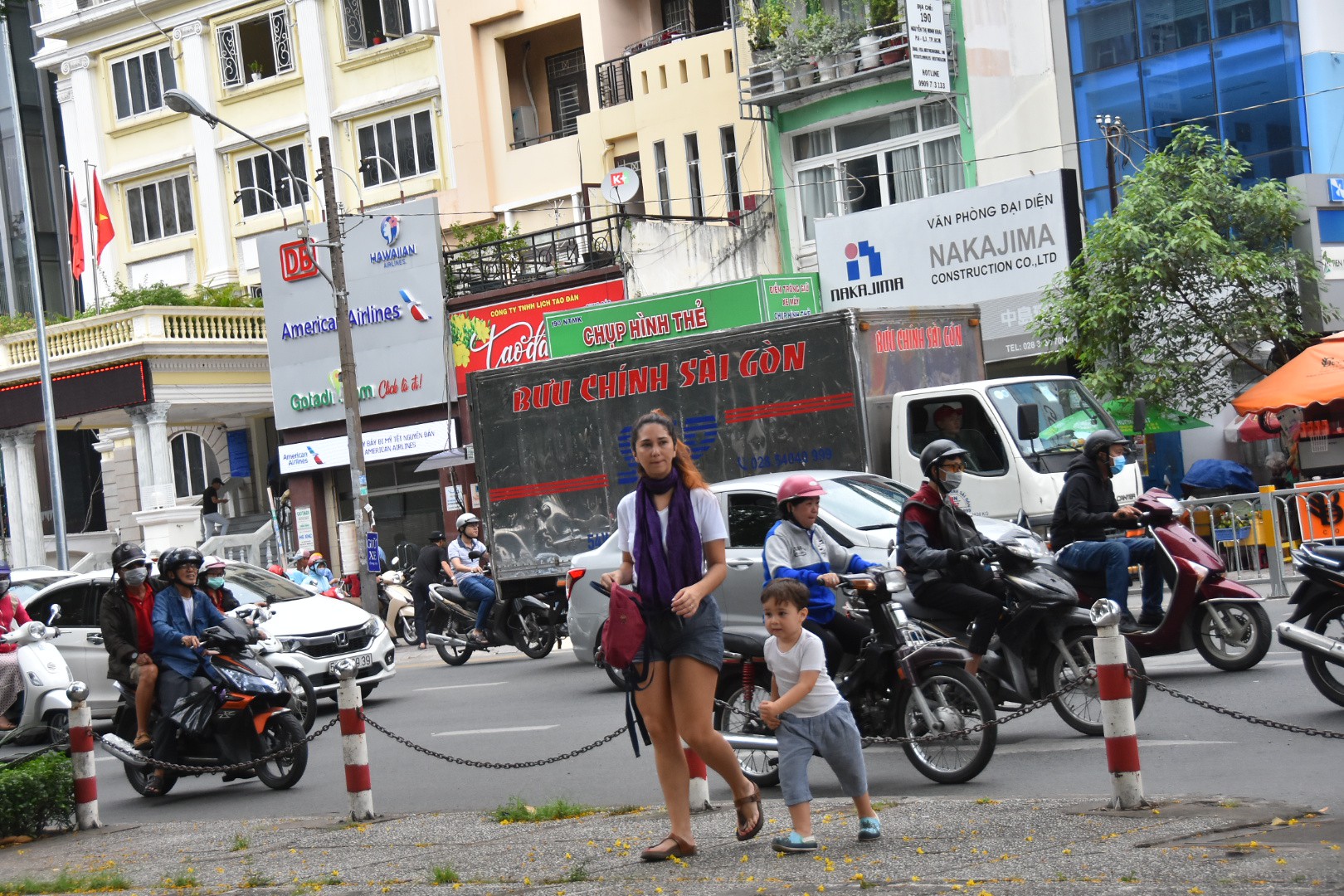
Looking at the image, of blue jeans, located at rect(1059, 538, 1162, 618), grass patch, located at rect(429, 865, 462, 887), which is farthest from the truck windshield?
grass patch, located at rect(429, 865, 462, 887)

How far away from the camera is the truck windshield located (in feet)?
54.0

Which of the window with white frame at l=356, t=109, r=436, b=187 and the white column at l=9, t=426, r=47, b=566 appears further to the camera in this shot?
the white column at l=9, t=426, r=47, b=566

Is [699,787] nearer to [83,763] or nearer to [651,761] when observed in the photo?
[651,761]

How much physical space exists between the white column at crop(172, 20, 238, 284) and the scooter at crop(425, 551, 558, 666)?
22.0 meters

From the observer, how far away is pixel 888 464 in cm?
1670

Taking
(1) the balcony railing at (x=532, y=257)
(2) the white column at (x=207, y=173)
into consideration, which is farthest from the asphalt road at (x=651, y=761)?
(2) the white column at (x=207, y=173)

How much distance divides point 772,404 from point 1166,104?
12530 mm

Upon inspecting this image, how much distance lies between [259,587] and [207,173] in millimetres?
26001

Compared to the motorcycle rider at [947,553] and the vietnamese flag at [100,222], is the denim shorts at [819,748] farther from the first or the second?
the vietnamese flag at [100,222]

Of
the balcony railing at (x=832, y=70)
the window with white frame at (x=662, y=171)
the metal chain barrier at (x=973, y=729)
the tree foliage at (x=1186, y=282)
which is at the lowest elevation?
the metal chain barrier at (x=973, y=729)

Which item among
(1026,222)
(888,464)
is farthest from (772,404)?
(1026,222)

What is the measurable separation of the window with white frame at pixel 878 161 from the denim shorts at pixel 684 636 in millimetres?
22448

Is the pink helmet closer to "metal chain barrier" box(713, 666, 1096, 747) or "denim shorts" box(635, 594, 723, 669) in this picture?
"metal chain barrier" box(713, 666, 1096, 747)

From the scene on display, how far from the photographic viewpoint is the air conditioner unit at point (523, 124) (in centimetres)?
3616
